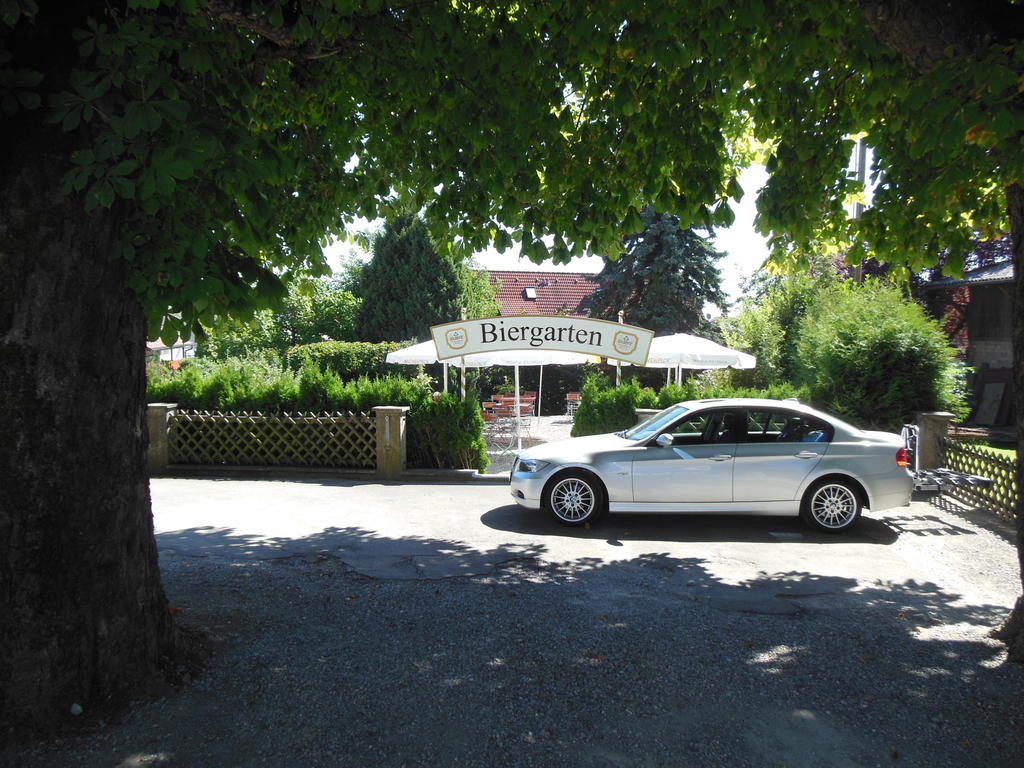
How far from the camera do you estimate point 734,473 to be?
8.12m

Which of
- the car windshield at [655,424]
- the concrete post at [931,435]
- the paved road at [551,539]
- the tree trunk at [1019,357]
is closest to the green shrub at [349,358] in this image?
the paved road at [551,539]

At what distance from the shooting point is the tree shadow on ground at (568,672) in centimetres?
327

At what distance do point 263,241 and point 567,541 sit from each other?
188 inches

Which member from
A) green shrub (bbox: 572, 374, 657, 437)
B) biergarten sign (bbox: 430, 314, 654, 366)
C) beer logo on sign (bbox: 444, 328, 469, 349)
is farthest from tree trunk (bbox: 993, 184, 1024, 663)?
beer logo on sign (bbox: 444, 328, 469, 349)

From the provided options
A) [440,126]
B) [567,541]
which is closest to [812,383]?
[567,541]

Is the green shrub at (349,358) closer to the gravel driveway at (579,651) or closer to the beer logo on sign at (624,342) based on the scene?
the beer logo on sign at (624,342)

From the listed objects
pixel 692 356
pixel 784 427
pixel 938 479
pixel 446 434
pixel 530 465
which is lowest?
pixel 938 479

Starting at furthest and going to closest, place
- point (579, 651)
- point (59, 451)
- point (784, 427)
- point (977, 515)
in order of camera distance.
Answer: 1. point (977, 515)
2. point (784, 427)
3. point (579, 651)
4. point (59, 451)

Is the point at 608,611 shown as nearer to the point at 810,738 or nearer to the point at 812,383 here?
the point at 810,738

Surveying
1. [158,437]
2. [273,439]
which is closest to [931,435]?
[273,439]

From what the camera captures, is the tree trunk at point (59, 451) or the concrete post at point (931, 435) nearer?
the tree trunk at point (59, 451)

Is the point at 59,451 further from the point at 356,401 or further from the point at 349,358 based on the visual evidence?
the point at 349,358

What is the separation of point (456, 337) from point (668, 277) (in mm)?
16484

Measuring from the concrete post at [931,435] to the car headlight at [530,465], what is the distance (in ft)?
21.9
